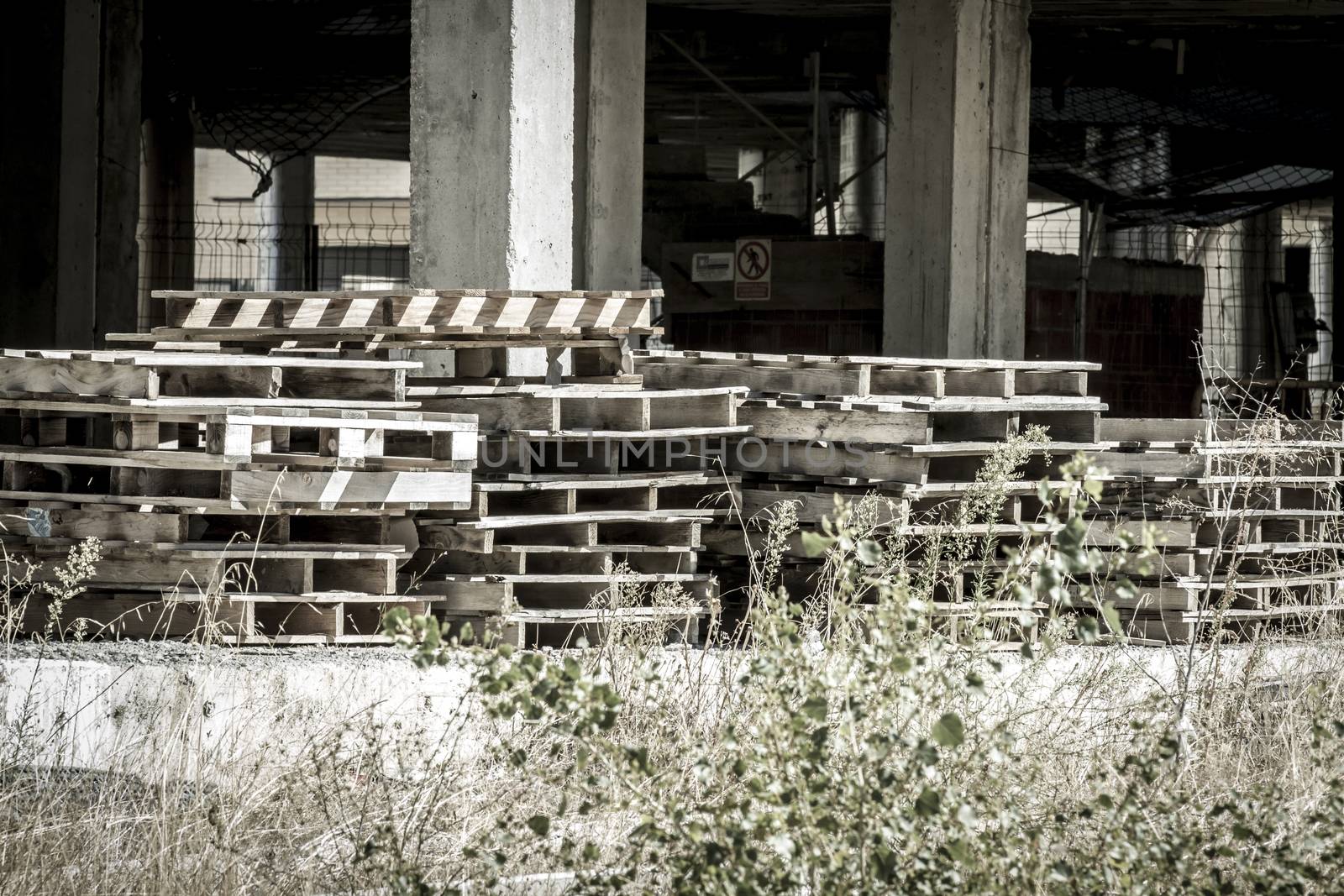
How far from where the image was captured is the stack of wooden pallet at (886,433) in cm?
652

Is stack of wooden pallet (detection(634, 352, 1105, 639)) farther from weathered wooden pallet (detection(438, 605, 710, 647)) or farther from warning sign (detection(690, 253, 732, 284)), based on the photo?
warning sign (detection(690, 253, 732, 284))

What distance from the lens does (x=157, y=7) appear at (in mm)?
13469

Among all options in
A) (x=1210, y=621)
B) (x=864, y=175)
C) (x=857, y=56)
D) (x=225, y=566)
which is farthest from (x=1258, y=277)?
(x=225, y=566)

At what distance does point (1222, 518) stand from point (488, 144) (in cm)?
393

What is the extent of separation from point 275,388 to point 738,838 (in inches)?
125

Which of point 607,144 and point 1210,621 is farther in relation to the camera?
point 607,144

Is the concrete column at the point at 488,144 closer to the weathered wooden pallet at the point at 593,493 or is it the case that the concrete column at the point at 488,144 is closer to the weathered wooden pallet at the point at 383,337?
the weathered wooden pallet at the point at 383,337

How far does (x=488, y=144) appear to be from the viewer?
7.34 meters

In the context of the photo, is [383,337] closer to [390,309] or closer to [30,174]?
[390,309]

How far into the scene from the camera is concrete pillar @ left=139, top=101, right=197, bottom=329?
15.6 meters

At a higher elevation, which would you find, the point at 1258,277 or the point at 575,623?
the point at 1258,277

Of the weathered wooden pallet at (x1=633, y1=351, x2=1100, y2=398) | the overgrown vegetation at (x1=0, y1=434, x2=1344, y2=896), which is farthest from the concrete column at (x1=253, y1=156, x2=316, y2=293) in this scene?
the overgrown vegetation at (x1=0, y1=434, x2=1344, y2=896)

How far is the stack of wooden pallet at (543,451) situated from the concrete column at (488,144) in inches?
35.7

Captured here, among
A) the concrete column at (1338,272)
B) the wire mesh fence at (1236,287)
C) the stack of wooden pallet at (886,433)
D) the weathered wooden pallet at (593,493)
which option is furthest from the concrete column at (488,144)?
the concrete column at (1338,272)
